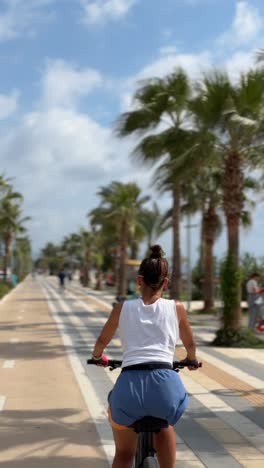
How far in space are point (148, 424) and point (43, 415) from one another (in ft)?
13.9

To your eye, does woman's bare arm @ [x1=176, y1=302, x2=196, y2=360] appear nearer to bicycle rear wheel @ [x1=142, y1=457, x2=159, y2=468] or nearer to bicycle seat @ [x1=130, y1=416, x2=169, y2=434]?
bicycle seat @ [x1=130, y1=416, x2=169, y2=434]

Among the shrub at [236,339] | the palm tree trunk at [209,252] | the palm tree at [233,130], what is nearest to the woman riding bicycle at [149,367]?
the shrub at [236,339]

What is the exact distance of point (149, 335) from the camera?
3.93 metres

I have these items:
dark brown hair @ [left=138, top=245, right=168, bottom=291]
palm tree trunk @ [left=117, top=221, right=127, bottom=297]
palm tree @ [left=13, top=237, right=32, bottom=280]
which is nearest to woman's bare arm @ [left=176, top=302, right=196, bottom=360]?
dark brown hair @ [left=138, top=245, right=168, bottom=291]

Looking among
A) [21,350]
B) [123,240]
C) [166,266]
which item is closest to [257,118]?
[21,350]

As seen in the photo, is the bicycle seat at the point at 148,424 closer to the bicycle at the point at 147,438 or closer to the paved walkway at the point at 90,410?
the bicycle at the point at 147,438

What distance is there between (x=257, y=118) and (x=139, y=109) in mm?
7726

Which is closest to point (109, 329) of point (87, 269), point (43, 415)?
point (43, 415)

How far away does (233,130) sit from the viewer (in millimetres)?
16672

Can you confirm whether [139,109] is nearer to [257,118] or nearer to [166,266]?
[257,118]

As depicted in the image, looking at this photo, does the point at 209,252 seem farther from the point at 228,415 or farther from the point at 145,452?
the point at 145,452

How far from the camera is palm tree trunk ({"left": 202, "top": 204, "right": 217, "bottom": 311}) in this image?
28641mm

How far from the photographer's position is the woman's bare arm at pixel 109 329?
4059 mm

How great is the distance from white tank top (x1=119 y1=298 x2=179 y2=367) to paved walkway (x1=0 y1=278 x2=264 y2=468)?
2.10m
